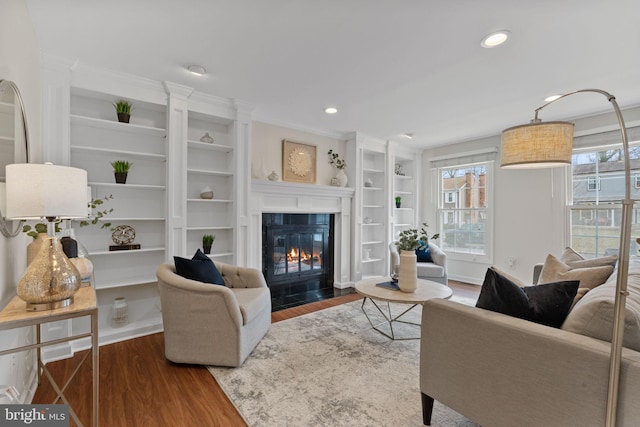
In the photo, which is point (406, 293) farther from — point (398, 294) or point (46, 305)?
point (46, 305)

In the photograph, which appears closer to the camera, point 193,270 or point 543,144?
point 543,144

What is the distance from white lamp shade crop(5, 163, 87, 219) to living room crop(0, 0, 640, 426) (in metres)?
0.39

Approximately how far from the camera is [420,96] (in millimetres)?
3211

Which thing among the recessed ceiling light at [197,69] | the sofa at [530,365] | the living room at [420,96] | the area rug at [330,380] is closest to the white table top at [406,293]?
the area rug at [330,380]

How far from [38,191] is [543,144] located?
2.56 meters

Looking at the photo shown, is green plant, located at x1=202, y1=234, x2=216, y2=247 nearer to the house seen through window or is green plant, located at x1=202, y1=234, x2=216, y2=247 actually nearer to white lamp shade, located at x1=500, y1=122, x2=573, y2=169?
white lamp shade, located at x1=500, y1=122, x2=573, y2=169

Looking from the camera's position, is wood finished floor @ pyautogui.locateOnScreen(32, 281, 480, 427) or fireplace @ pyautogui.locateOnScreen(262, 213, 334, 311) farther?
fireplace @ pyautogui.locateOnScreen(262, 213, 334, 311)

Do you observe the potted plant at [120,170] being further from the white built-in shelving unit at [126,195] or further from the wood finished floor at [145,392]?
the wood finished floor at [145,392]

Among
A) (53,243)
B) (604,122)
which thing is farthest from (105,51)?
(604,122)

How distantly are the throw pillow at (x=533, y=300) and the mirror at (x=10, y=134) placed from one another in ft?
8.07

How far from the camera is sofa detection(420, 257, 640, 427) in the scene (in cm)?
109

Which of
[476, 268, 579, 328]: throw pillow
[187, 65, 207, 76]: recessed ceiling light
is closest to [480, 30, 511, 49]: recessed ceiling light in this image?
[476, 268, 579, 328]: throw pillow

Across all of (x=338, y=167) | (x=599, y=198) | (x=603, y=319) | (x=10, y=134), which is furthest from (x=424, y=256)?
(x=10, y=134)

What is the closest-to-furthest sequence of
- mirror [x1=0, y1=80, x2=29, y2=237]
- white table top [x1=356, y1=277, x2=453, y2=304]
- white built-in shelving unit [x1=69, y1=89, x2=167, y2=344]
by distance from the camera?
1. mirror [x1=0, y1=80, x2=29, y2=237]
2. white table top [x1=356, y1=277, x2=453, y2=304]
3. white built-in shelving unit [x1=69, y1=89, x2=167, y2=344]
